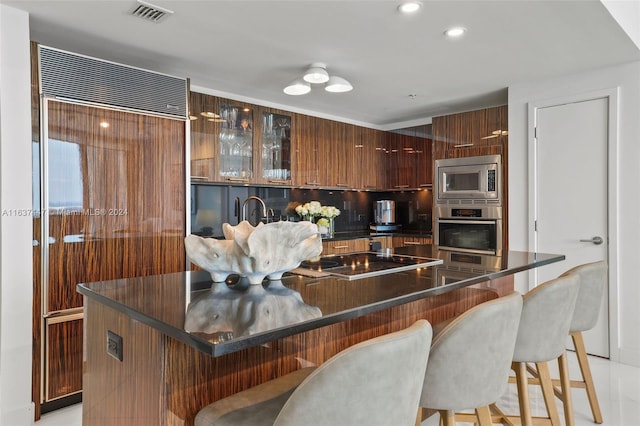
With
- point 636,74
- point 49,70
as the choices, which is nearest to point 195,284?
point 49,70

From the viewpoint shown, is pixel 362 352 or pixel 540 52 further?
pixel 540 52

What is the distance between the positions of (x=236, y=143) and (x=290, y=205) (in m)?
1.16

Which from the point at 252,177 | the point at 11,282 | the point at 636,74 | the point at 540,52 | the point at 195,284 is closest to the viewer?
the point at 195,284

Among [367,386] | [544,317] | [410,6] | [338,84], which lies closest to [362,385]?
[367,386]

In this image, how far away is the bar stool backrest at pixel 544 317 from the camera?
1.71 metres

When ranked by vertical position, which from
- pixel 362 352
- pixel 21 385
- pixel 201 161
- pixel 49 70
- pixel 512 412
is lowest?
pixel 512 412

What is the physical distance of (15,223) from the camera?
2.33 meters

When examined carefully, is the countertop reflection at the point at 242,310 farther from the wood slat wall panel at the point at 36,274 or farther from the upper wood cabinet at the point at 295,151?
the upper wood cabinet at the point at 295,151

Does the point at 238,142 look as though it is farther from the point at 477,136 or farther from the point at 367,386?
the point at 367,386

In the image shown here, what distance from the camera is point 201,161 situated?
12.1 ft

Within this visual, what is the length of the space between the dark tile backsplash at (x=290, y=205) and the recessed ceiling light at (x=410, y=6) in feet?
8.08

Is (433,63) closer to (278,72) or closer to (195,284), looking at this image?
(278,72)

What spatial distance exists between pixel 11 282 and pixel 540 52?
12.1 feet

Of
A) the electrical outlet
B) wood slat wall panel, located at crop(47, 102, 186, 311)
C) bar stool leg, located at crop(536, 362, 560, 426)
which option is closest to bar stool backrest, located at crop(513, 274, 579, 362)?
bar stool leg, located at crop(536, 362, 560, 426)
